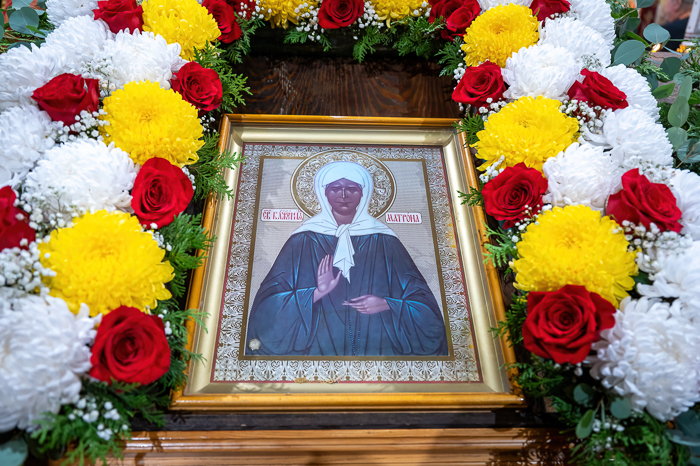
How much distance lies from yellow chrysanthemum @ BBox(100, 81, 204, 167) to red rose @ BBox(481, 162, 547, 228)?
85cm

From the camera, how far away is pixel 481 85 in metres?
1.71

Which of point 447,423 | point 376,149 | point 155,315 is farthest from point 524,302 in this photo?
point 155,315

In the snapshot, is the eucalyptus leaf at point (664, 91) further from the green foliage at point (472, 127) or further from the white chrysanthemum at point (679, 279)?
the white chrysanthemum at point (679, 279)

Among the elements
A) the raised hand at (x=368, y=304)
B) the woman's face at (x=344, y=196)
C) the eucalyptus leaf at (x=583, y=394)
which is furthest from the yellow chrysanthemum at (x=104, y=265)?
the eucalyptus leaf at (x=583, y=394)

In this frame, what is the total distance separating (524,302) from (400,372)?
0.35 m

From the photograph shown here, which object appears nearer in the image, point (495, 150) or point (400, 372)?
point (400, 372)

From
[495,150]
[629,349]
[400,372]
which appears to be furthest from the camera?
[495,150]

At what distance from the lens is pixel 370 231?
159 cm

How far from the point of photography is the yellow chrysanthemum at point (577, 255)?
1.19 m

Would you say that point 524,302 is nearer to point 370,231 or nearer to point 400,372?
point 400,372

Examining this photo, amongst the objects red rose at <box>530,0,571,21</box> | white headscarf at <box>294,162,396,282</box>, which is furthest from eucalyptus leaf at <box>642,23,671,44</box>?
white headscarf at <box>294,162,396,282</box>

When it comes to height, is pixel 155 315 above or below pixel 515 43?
below

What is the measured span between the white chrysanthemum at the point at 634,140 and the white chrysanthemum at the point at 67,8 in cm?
171

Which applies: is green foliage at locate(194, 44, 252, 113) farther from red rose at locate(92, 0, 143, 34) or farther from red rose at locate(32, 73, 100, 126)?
red rose at locate(32, 73, 100, 126)
